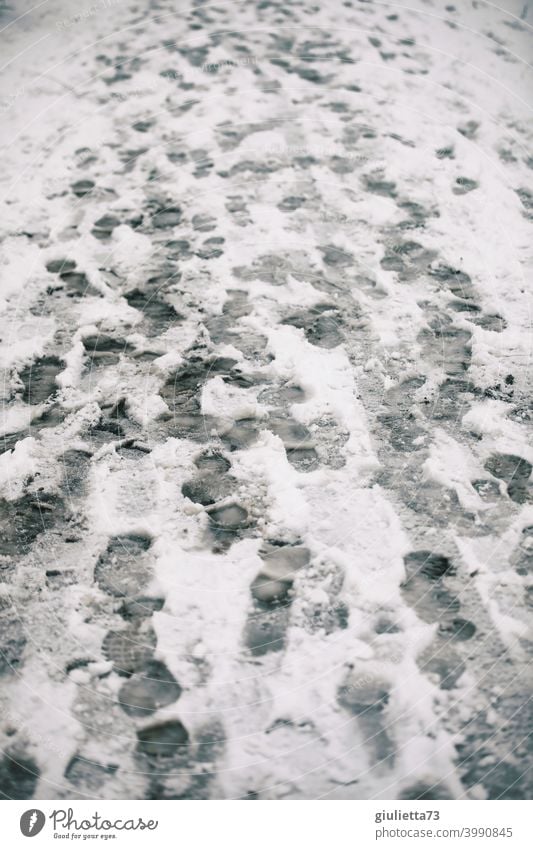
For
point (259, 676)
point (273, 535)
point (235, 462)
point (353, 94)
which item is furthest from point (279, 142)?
point (259, 676)

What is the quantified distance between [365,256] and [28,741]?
1150mm

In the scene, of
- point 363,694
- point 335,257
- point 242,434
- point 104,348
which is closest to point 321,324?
point 335,257

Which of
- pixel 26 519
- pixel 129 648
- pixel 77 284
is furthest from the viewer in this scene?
pixel 77 284

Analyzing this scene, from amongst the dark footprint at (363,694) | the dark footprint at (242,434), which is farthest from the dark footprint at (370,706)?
the dark footprint at (242,434)

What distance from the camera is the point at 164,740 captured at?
2.97ft

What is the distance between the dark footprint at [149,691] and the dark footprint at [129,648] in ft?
0.04

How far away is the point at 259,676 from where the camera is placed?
947 mm

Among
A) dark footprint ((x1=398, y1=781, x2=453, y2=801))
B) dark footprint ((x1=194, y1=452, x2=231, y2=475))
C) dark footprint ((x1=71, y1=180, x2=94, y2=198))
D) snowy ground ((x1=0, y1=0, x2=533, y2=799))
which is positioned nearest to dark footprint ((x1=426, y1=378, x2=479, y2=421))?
snowy ground ((x1=0, y1=0, x2=533, y2=799))

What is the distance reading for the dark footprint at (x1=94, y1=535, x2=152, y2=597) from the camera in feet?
3.38

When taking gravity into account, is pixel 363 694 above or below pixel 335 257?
below

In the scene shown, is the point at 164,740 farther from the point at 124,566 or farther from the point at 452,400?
the point at 452,400

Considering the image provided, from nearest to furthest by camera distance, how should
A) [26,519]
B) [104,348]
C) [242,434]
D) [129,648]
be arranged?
1. [129,648]
2. [26,519]
3. [242,434]
4. [104,348]
